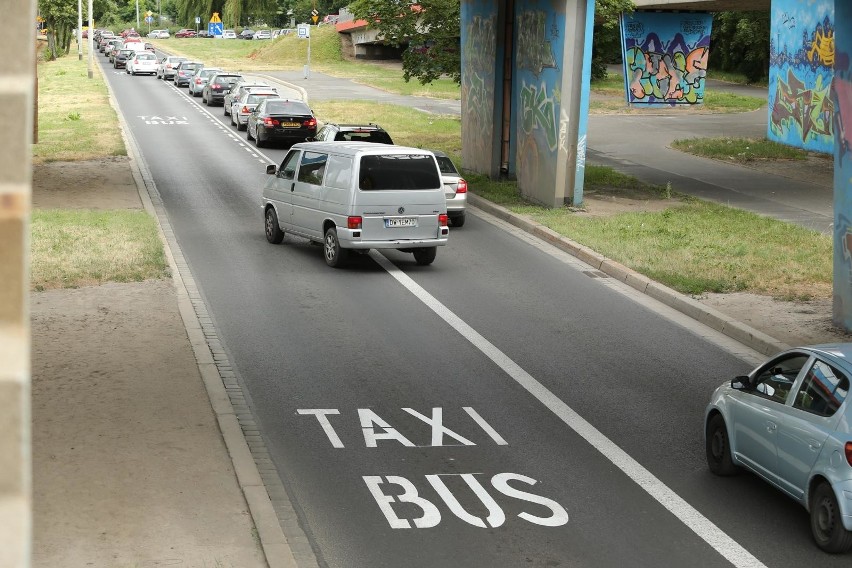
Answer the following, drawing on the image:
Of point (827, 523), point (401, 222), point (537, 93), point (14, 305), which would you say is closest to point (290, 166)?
point (401, 222)

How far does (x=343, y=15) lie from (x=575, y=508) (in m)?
90.3

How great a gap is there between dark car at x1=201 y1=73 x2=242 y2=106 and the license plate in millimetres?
38643

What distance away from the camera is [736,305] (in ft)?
56.6

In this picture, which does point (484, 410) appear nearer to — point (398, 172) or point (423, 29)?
point (398, 172)

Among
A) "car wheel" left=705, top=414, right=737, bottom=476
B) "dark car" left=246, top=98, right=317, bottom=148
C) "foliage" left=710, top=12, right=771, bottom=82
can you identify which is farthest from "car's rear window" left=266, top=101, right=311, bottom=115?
"foliage" left=710, top=12, right=771, bottom=82

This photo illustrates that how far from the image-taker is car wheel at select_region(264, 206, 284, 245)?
2209 cm

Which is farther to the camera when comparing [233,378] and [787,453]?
[233,378]

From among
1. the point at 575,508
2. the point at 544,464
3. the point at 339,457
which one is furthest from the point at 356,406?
the point at 575,508

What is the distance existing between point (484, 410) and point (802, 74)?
3201 centimetres

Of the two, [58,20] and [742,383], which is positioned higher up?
[58,20]

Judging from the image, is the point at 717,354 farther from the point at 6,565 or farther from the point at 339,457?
the point at 6,565

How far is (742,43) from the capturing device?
6788cm

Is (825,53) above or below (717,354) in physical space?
above

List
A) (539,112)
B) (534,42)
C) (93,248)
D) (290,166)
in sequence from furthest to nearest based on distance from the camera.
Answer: (534,42) → (539,112) → (290,166) → (93,248)
